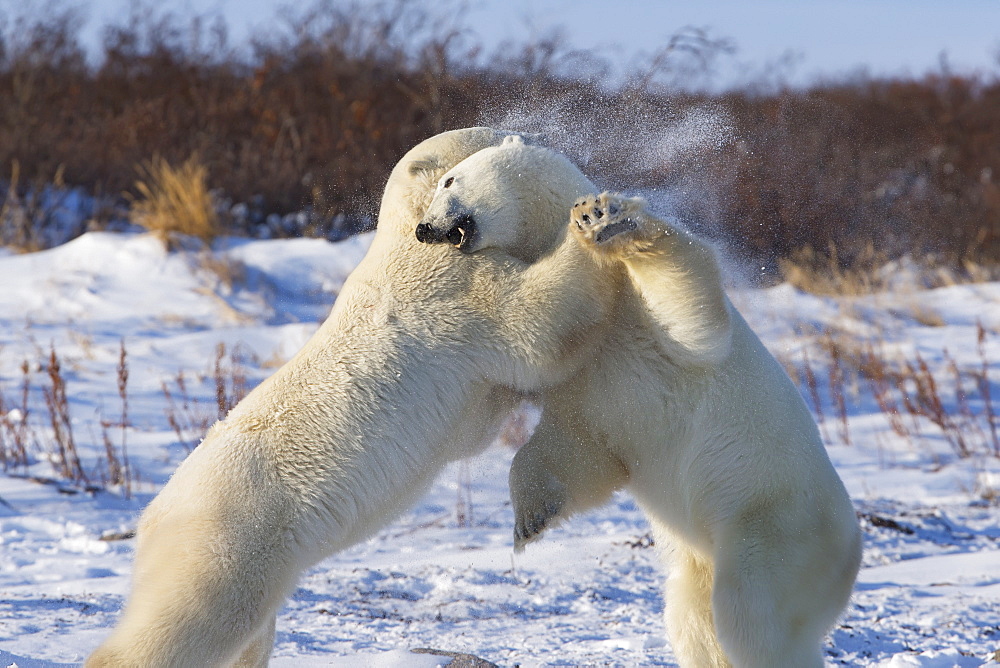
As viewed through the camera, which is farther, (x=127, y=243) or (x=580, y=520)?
(x=127, y=243)

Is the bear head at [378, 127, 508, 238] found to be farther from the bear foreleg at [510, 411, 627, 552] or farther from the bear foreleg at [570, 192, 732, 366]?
the bear foreleg at [510, 411, 627, 552]

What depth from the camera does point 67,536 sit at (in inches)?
160

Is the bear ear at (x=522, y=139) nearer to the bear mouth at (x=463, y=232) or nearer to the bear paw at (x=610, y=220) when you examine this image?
the bear mouth at (x=463, y=232)

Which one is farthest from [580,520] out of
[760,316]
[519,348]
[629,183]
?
[760,316]

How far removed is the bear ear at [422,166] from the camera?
→ 243cm

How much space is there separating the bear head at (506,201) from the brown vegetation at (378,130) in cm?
451

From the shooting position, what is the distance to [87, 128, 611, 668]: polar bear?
1932 mm

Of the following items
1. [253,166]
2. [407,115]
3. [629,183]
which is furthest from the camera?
[407,115]

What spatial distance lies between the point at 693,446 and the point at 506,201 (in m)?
0.71

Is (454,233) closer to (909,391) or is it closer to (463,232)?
(463,232)

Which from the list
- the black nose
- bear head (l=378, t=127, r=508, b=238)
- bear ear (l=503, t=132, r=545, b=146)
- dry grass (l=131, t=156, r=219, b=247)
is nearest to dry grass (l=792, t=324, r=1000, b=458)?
bear ear (l=503, t=132, r=545, b=146)

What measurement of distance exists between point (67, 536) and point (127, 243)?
4.53 metres

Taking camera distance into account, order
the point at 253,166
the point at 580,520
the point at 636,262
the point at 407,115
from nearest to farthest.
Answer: the point at 636,262 < the point at 580,520 < the point at 253,166 < the point at 407,115

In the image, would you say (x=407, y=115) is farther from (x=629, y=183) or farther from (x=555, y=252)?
(x=555, y=252)
